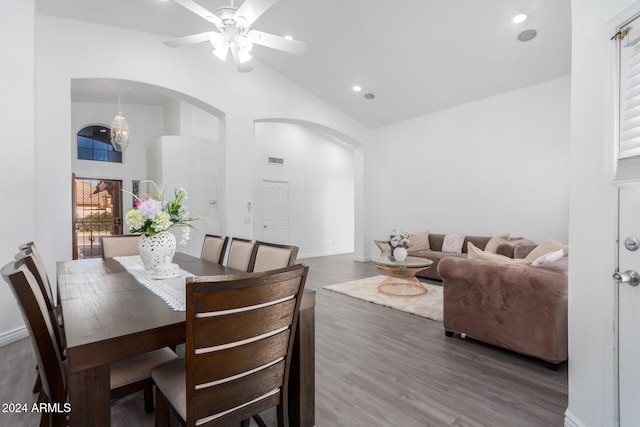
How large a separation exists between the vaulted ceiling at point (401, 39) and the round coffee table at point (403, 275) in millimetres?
3174

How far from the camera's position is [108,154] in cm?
734

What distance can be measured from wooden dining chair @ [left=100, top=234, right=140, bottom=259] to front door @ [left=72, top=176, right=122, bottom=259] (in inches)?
196

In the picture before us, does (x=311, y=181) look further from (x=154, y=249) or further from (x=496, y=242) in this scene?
(x=154, y=249)

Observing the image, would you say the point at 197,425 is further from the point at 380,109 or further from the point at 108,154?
the point at 108,154

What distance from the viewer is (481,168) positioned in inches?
224

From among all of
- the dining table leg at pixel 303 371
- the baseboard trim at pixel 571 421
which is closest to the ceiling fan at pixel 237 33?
the dining table leg at pixel 303 371

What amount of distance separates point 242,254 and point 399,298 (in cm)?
246

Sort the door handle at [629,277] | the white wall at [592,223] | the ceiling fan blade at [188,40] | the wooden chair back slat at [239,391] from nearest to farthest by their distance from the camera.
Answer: the wooden chair back slat at [239,391] → the door handle at [629,277] → the white wall at [592,223] → the ceiling fan blade at [188,40]

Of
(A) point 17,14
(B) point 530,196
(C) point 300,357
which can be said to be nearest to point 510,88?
(B) point 530,196

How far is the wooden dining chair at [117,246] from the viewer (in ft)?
10.7

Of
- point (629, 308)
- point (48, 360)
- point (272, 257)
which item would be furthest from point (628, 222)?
point (48, 360)

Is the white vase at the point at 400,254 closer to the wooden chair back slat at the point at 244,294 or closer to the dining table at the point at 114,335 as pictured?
the dining table at the point at 114,335

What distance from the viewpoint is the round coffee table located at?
4.16 m

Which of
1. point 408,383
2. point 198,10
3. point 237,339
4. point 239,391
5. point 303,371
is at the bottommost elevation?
point 408,383
